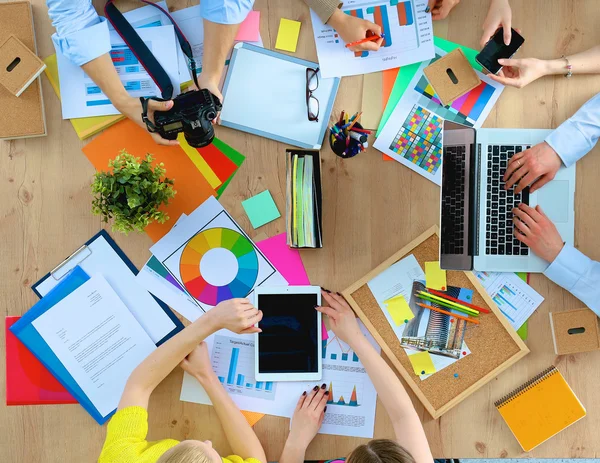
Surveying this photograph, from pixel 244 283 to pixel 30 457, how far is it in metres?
0.81

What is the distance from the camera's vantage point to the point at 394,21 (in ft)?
5.31

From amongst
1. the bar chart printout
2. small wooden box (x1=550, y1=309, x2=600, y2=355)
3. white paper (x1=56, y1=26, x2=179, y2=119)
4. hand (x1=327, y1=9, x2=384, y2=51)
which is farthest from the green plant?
small wooden box (x1=550, y1=309, x2=600, y2=355)

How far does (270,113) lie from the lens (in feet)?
5.32

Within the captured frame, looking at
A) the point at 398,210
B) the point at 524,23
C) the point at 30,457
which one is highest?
the point at 524,23

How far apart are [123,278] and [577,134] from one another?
4.44ft

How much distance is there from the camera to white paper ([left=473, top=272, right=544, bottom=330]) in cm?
161

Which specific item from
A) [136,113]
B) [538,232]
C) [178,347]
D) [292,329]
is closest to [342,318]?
[292,329]

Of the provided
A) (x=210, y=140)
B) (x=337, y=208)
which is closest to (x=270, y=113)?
(x=210, y=140)

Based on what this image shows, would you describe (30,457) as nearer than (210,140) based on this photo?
No

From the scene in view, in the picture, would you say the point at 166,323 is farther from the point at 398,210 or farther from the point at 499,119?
the point at 499,119

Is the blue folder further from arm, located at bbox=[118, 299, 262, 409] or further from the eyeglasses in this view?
the eyeglasses

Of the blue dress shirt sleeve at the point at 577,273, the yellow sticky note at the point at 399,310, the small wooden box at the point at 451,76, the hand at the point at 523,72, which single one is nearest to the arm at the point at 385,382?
the yellow sticky note at the point at 399,310

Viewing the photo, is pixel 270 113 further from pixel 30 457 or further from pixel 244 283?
pixel 30 457

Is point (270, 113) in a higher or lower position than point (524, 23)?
lower
